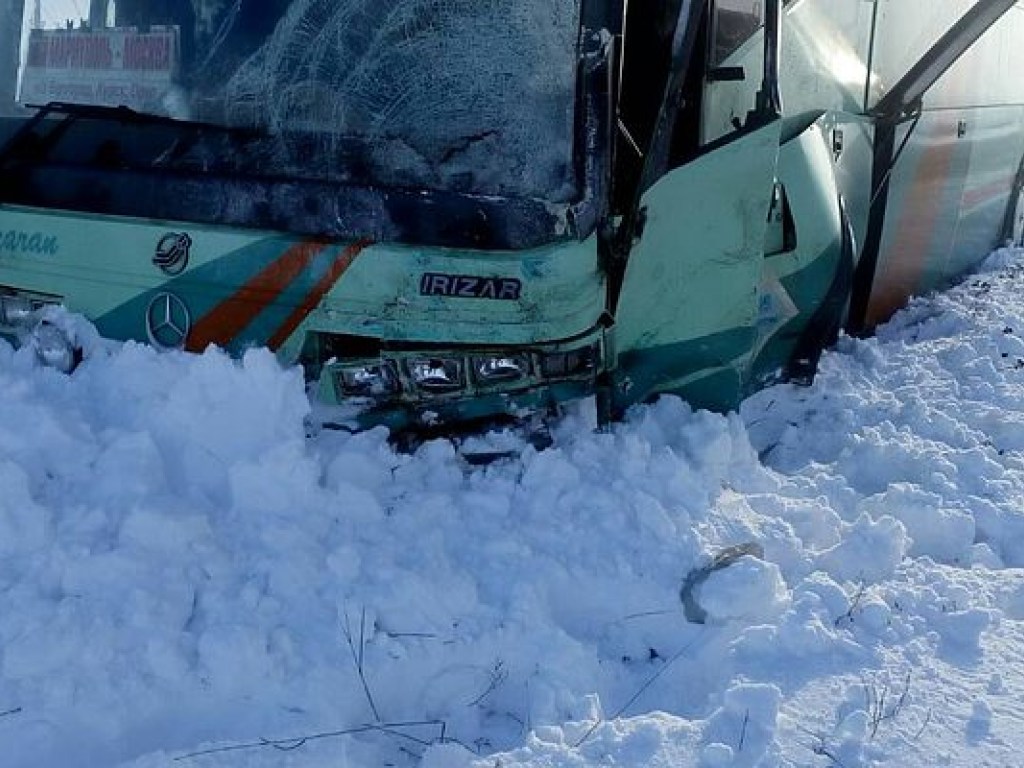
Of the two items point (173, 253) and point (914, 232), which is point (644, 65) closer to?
point (173, 253)

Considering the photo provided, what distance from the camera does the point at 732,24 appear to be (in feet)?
15.6

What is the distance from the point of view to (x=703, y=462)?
4270 millimetres

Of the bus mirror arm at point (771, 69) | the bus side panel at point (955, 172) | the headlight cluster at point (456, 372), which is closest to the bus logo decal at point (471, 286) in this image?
the headlight cluster at point (456, 372)

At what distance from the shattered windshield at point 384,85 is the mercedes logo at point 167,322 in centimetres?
53

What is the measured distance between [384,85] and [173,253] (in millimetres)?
918

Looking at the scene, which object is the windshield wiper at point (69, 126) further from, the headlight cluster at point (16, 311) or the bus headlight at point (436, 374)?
the bus headlight at point (436, 374)

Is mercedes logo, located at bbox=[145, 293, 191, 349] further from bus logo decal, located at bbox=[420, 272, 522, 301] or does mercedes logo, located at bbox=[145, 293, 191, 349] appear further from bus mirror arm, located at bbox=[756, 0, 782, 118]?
bus mirror arm, located at bbox=[756, 0, 782, 118]

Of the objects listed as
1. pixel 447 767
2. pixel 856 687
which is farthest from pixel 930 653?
pixel 447 767

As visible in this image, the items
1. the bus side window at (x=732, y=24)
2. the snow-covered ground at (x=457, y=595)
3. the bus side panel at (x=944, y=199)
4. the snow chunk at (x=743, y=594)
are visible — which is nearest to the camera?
the snow-covered ground at (x=457, y=595)

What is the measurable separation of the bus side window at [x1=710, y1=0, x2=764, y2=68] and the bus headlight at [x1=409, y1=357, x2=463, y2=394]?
159 cm

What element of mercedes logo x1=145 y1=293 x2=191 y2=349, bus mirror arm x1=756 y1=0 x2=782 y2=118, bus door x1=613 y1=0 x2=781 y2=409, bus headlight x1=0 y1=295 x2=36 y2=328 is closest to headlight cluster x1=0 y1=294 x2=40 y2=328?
bus headlight x1=0 y1=295 x2=36 y2=328

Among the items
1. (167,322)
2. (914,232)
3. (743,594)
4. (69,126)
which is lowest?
(743,594)

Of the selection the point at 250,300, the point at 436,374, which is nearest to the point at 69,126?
the point at 250,300

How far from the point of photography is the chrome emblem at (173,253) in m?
4.17
